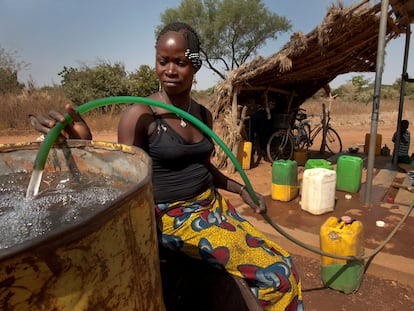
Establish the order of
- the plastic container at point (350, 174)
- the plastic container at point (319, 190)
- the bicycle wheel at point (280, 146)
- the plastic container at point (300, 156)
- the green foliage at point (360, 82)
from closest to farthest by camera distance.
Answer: the plastic container at point (319, 190), the plastic container at point (350, 174), the bicycle wheel at point (280, 146), the plastic container at point (300, 156), the green foliage at point (360, 82)

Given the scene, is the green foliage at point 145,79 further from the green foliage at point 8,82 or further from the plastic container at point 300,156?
the plastic container at point 300,156

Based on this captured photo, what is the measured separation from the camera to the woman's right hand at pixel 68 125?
3.37 feet

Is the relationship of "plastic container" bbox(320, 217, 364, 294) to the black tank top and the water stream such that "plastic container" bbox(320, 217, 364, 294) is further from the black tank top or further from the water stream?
the water stream

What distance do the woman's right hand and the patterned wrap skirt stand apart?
0.45m

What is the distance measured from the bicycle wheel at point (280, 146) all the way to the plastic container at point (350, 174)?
2.52 metres

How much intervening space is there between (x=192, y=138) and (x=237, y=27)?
2432cm

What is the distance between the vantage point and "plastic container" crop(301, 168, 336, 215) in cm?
423

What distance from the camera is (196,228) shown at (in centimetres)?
129

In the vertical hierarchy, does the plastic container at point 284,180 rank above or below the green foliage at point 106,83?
below

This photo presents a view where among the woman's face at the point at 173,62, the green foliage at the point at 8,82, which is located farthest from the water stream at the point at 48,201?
the green foliage at the point at 8,82

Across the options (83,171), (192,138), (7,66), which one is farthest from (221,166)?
(7,66)

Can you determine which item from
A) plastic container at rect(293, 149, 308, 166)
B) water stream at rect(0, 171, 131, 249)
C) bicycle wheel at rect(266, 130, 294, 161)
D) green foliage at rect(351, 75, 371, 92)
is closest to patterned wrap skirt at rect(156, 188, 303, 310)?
water stream at rect(0, 171, 131, 249)

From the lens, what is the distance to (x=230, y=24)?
77.9 ft

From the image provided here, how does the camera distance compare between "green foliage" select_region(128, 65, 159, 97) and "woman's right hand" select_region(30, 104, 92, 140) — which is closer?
"woman's right hand" select_region(30, 104, 92, 140)
